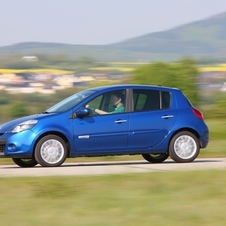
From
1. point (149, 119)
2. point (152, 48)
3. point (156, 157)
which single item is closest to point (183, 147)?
point (149, 119)

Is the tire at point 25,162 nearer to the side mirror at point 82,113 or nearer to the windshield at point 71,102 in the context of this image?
the windshield at point 71,102

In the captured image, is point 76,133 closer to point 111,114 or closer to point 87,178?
point 111,114

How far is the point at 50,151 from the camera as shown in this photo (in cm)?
1327

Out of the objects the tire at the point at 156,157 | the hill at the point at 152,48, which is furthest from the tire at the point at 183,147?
the hill at the point at 152,48

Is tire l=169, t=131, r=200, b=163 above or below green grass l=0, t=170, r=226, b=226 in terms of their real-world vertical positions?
above

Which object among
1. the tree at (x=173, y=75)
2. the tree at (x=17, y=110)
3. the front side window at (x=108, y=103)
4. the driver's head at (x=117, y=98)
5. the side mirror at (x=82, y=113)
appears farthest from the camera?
the tree at (x=173, y=75)

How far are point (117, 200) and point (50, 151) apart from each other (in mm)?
5051

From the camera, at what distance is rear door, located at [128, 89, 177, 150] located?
13.7 metres

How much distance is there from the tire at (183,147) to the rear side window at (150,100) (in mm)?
622

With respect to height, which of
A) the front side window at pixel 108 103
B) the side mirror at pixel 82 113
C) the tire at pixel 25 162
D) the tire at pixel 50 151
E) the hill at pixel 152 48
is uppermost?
the hill at pixel 152 48

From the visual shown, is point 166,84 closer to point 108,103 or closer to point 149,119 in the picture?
point 149,119

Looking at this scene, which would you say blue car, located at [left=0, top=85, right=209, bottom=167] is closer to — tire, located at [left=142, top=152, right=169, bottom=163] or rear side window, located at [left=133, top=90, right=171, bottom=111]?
rear side window, located at [left=133, top=90, right=171, bottom=111]

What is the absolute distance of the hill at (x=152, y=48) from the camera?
117750 mm

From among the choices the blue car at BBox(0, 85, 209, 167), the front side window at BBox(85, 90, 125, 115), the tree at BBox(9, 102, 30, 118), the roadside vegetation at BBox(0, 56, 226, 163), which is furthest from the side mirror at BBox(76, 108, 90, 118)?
the tree at BBox(9, 102, 30, 118)
